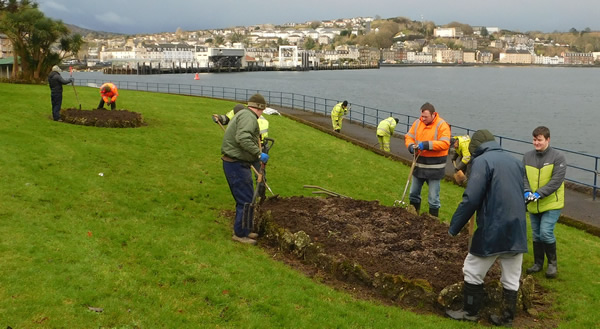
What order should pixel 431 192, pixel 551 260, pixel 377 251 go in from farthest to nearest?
pixel 431 192 → pixel 551 260 → pixel 377 251

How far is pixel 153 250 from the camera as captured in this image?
839cm

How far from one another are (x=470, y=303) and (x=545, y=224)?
8.18 feet

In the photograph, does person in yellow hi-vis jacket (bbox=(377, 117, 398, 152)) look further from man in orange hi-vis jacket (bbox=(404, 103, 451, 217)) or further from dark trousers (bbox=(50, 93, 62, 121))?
dark trousers (bbox=(50, 93, 62, 121))

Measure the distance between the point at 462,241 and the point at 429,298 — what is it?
73.6 inches

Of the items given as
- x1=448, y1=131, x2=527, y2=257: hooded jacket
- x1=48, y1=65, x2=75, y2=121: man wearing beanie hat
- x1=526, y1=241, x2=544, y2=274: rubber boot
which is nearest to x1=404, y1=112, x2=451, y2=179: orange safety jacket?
x1=526, y1=241, x2=544, y2=274: rubber boot

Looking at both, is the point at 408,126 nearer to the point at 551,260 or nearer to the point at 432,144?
the point at 432,144

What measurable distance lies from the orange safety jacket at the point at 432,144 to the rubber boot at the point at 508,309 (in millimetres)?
3972

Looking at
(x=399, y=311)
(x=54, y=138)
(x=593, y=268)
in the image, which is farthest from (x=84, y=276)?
(x=54, y=138)

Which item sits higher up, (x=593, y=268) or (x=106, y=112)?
(x=106, y=112)

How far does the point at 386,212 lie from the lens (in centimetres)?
1027

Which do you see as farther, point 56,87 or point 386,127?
point 386,127

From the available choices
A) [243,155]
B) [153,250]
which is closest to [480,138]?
[243,155]

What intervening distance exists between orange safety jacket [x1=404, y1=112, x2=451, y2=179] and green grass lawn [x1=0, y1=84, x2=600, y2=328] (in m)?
2.39

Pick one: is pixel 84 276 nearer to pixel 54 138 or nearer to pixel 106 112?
pixel 54 138
